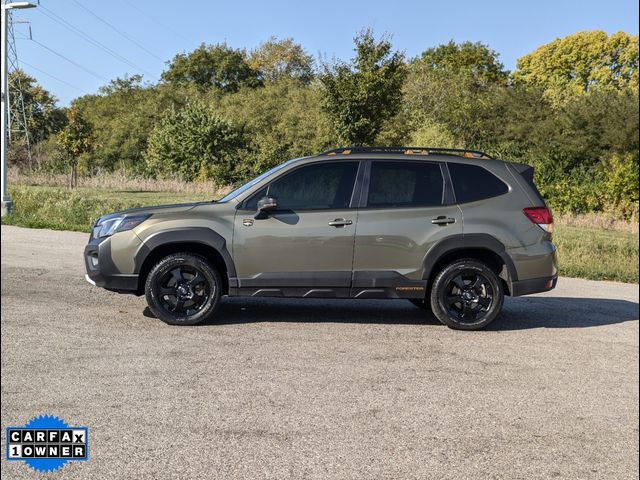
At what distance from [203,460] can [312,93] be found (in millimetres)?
44419

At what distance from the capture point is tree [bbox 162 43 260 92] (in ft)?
215

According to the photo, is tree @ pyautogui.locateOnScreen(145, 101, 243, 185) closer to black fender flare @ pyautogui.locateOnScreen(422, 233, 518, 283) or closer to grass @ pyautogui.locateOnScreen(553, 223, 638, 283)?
grass @ pyautogui.locateOnScreen(553, 223, 638, 283)

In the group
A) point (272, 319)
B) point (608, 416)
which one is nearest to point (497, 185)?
point (272, 319)

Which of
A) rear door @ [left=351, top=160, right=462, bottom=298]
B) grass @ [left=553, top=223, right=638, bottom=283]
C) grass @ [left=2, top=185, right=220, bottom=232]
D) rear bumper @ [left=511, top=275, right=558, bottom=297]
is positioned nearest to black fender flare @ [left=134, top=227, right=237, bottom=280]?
rear door @ [left=351, top=160, right=462, bottom=298]

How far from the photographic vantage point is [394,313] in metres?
8.31

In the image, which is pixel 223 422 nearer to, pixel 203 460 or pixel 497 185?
pixel 203 460

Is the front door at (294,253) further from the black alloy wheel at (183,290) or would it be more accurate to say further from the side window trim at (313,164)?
the black alloy wheel at (183,290)

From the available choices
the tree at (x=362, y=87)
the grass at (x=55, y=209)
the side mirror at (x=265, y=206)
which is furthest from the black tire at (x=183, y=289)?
the tree at (x=362, y=87)

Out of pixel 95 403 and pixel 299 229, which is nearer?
pixel 95 403

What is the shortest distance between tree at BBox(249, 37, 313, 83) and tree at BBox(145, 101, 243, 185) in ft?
94.5

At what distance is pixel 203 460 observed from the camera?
3.78m

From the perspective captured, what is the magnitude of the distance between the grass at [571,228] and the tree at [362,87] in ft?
25.5

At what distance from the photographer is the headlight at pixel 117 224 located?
→ 727 cm

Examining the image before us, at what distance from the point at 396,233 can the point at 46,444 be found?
4420mm
